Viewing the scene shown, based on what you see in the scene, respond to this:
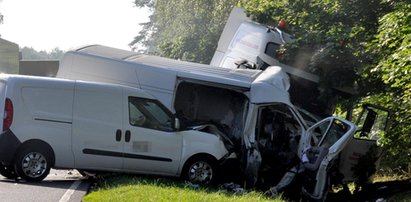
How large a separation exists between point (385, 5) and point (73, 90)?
7.91m

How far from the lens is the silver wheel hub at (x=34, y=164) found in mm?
9219

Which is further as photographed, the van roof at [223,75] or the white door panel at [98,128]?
the van roof at [223,75]

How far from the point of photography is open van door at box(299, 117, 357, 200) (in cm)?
997

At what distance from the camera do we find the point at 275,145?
36.9 ft

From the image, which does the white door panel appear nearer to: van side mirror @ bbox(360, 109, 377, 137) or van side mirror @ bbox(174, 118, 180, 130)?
van side mirror @ bbox(174, 118, 180, 130)

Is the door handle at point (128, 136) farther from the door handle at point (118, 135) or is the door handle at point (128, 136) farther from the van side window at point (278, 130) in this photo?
the van side window at point (278, 130)

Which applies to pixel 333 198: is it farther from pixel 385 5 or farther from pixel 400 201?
pixel 385 5

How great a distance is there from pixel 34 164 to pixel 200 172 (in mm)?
2901

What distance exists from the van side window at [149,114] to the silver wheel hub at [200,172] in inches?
32.1

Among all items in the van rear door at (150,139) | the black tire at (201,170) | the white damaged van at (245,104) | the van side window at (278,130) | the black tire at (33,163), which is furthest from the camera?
the van side window at (278,130)

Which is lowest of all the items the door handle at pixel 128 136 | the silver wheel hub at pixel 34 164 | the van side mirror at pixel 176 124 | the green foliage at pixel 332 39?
the silver wheel hub at pixel 34 164

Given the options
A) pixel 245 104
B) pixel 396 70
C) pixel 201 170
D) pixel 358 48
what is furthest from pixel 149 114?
pixel 358 48

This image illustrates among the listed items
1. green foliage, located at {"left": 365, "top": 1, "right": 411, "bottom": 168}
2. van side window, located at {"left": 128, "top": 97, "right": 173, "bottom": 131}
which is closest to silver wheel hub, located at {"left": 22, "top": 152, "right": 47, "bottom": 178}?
van side window, located at {"left": 128, "top": 97, "right": 173, "bottom": 131}

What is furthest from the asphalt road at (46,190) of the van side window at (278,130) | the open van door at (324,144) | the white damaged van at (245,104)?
the open van door at (324,144)
